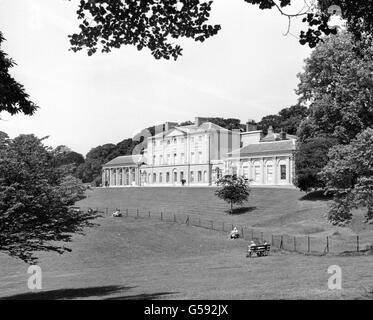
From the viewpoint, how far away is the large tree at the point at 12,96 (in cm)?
1166

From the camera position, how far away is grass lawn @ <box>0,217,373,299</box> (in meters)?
16.2

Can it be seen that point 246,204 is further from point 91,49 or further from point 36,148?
point 91,49

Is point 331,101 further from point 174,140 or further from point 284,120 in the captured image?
point 284,120

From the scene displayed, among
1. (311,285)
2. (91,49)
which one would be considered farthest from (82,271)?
(91,49)

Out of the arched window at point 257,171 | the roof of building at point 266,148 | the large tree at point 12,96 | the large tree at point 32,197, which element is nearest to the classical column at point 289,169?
the roof of building at point 266,148

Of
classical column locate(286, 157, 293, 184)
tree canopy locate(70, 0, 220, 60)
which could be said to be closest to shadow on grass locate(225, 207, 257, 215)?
classical column locate(286, 157, 293, 184)

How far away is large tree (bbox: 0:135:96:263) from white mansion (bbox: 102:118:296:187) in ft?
161

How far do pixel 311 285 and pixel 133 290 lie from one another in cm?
746

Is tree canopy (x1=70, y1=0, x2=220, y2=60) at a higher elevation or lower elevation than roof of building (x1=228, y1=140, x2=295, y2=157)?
lower

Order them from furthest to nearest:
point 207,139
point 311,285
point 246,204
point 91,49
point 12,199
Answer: point 207,139 < point 246,204 < point 12,199 < point 311,285 < point 91,49

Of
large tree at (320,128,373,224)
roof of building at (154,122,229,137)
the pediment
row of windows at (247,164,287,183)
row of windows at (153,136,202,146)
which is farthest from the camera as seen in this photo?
the pediment

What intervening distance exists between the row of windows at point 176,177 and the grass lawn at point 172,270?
41569 millimetres

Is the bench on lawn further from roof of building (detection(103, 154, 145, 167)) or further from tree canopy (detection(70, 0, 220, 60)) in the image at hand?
roof of building (detection(103, 154, 145, 167))
